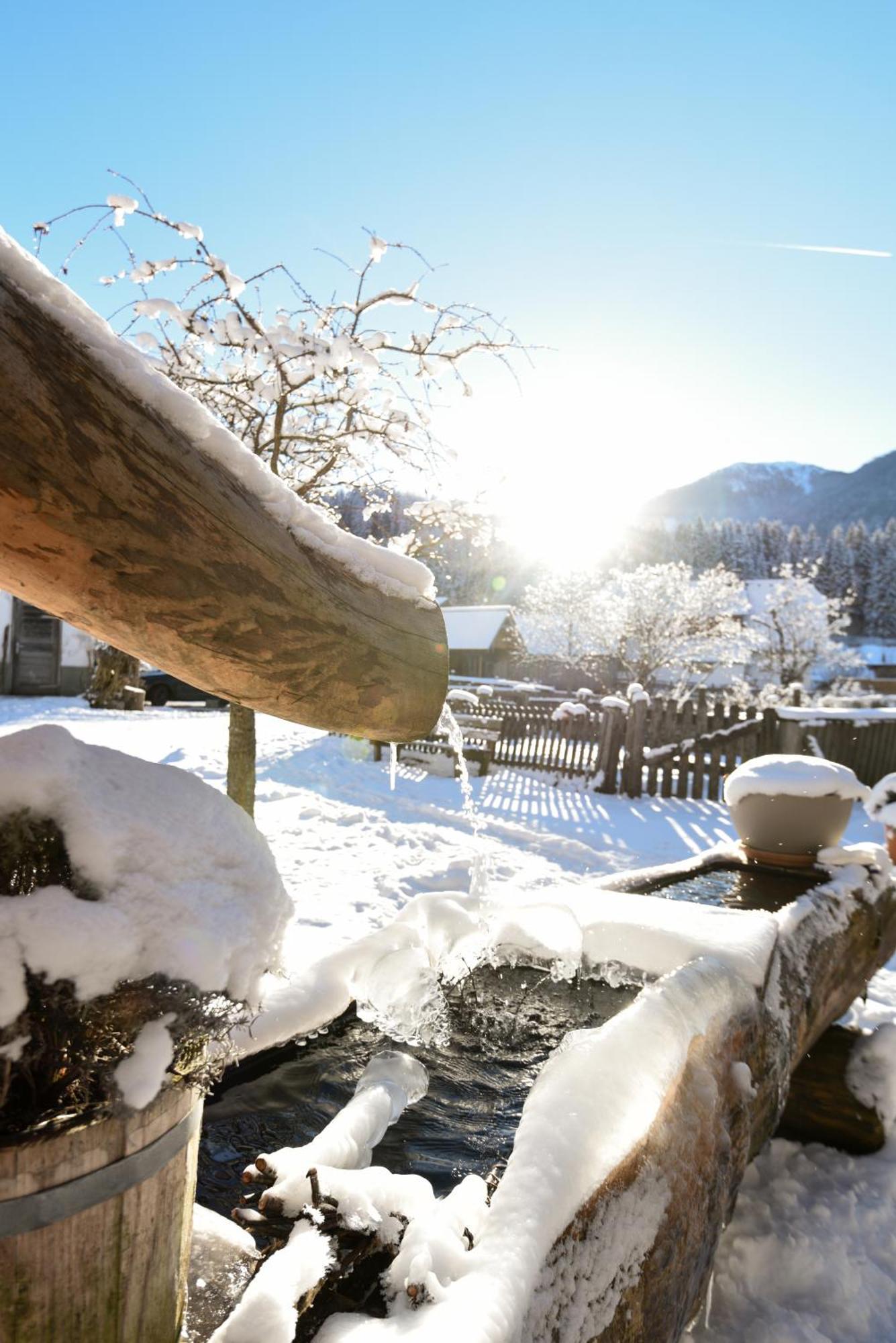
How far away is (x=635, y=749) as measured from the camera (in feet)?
33.0

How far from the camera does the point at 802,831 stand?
167 inches

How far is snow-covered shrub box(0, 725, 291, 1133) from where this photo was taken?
28.5 inches

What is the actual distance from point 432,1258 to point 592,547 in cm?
6671

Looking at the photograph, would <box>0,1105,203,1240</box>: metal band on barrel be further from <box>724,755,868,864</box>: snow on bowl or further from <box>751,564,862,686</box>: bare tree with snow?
<box>751,564,862,686</box>: bare tree with snow

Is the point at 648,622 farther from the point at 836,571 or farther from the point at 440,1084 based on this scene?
the point at 836,571

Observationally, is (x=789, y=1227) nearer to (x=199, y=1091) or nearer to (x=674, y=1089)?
(x=674, y=1089)

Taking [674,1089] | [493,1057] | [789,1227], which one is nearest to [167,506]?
[674,1089]

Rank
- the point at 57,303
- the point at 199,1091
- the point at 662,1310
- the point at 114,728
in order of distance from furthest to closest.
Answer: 1. the point at 114,728
2. the point at 662,1310
3. the point at 199,1091
4. the point at 57,303

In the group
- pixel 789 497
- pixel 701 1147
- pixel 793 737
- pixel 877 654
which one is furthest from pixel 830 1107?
pixel 789 497

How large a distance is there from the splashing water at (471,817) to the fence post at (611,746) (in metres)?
2.10

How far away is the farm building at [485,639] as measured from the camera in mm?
43281

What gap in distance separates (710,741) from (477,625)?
1339 inches

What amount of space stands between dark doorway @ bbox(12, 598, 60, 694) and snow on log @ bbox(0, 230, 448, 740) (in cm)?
2198

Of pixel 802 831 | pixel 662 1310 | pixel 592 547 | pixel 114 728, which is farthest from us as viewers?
pixel 592 547
